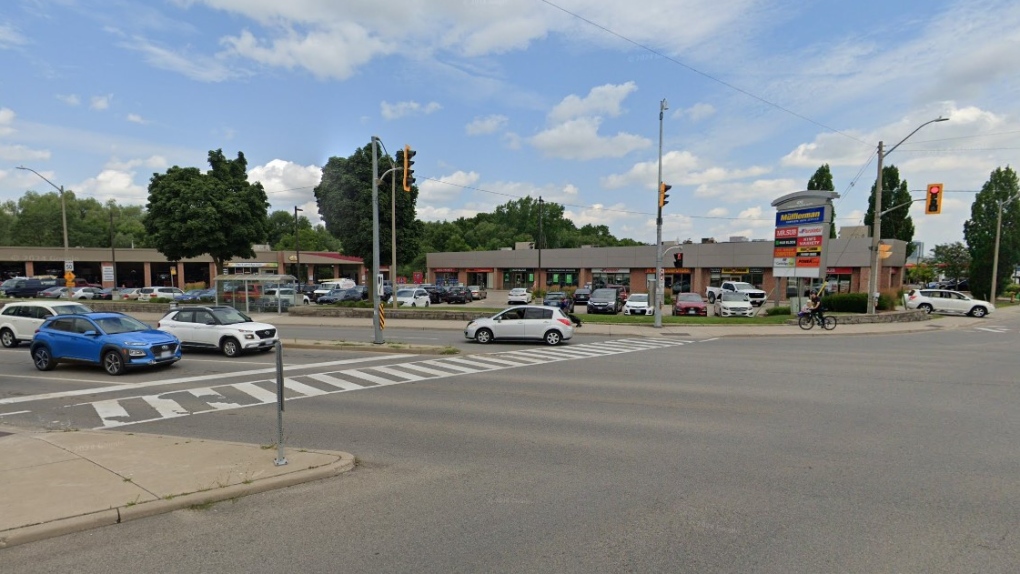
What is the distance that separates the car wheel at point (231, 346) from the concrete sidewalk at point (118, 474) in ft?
25.7

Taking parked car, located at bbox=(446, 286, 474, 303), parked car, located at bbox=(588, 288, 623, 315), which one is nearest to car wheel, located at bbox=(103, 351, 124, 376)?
parked car, located at bbox=(588, 288, 623, 315)

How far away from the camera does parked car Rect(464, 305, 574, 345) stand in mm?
19203

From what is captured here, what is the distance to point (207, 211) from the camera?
37.1 meters

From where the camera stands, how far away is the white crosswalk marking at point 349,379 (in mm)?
9445

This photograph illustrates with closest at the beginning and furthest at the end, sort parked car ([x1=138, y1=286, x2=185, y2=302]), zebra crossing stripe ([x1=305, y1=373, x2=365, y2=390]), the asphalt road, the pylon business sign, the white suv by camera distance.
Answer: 1. the asphalt road
2. zebra crossing stripe ([x1=305, y1=373, x2=365, y2=390])
3. the white suv
4. the pylon business sign
5. parked car ([x1=138, y1=286, x2=185, y2=302])

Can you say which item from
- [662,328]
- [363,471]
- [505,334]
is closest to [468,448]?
[363,471]

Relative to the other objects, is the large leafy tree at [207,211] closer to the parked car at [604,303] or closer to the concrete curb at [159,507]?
the parked car at [604,303]

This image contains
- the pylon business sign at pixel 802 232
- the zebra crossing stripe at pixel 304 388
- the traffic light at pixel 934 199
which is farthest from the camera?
the pylon business sign at pixel 802 232

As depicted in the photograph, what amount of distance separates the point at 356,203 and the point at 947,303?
39140mm

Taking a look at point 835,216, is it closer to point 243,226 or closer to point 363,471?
point 243,226

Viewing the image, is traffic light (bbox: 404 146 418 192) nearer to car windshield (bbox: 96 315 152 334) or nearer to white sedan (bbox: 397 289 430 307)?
car windshield (bbox: 96 315 152 334)

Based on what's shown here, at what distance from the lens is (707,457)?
6629 millimetres

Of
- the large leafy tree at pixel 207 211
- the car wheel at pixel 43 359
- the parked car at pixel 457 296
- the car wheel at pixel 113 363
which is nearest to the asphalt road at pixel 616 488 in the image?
the car wheel at pixel 113 363

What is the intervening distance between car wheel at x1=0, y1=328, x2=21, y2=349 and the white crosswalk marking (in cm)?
1271
